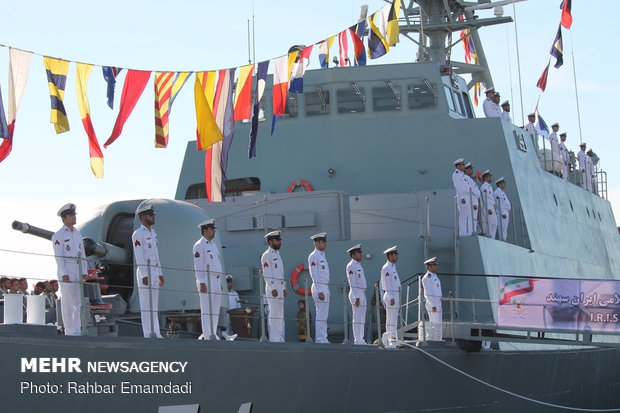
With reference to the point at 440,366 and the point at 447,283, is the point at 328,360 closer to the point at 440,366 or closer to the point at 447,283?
the point at 440,366

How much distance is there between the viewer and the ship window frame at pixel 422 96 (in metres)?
15.6

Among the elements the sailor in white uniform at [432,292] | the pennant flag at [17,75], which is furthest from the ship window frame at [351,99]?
the pennant flag at [17,75]

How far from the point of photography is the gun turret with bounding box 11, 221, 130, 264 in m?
10.2

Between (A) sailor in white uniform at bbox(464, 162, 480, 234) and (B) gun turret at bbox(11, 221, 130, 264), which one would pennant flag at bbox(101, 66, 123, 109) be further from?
(A) sailor in white uniform at bbox(464, 162, 480, 234)

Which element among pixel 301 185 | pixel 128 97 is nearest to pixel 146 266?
pixel 128 97

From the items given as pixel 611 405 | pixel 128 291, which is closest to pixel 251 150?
pixel 128 291

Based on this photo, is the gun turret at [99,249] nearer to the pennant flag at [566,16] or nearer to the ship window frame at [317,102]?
the ship window frame at [317,102]

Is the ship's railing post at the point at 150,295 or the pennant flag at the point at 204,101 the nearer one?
the ship's railing post at the point at 150,295

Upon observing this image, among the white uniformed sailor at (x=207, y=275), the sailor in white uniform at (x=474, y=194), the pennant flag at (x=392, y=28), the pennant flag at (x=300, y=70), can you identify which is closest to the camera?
the white uniformed sailor at (x=207, y=275)

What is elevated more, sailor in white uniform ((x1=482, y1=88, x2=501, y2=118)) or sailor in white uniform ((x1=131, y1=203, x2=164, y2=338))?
sailor in white uniform ((x1=482, y1=88, x2=501, y2=118))

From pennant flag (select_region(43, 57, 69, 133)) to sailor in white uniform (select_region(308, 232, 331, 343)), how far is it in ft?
9.18

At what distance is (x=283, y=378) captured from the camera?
33.2ft

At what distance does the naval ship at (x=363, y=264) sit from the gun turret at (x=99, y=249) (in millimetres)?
24

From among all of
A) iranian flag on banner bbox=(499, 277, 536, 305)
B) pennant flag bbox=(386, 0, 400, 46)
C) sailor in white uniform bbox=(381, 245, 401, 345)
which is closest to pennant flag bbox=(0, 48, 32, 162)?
sailor in white uniform bbox=(381, 245, 401, 345)
